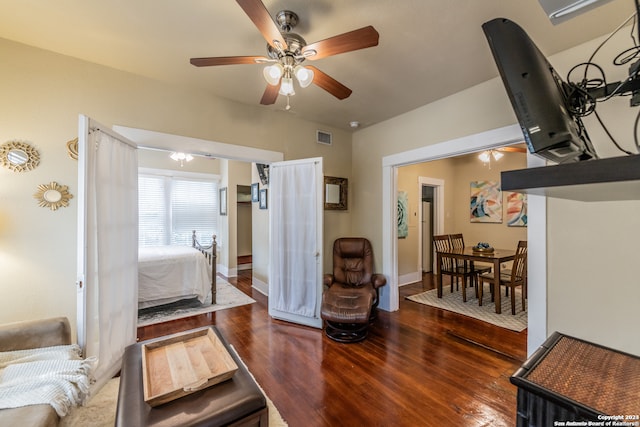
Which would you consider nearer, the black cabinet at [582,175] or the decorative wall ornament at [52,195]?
the black cabinet at [582,175]

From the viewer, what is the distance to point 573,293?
6.95 feet

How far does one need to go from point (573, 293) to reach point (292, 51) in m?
2.86

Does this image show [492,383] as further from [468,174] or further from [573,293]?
[468,174]

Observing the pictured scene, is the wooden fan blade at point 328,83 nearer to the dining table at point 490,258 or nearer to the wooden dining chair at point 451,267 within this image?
the dining table at point 490,258

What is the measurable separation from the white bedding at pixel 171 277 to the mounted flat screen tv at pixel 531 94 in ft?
13.5

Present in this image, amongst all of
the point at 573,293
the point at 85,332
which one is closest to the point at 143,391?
the point at 85,332

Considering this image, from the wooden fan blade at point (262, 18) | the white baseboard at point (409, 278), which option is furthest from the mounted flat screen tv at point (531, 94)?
the white baseboard at point (409, 278)

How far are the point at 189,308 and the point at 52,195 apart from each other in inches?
89.1

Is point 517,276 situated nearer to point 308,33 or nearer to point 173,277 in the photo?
point 308,33

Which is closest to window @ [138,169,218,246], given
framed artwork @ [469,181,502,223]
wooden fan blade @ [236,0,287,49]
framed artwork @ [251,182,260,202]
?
framed artwork @ [251,182,260,202]

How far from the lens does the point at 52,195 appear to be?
2244mm

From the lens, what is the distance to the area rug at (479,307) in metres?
3.29

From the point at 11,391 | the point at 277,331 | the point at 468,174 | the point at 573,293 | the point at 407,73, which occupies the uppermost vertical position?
the point at 407,73

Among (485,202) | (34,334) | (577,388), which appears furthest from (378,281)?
(485,202)
